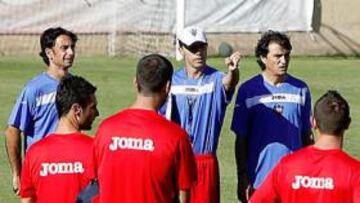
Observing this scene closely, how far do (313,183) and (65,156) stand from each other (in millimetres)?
1738

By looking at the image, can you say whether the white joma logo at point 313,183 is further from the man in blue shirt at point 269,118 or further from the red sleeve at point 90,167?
the man in blue shirt at point 269,118

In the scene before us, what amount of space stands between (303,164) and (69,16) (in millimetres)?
23758

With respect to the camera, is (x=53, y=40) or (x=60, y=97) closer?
(x=60, y=97)

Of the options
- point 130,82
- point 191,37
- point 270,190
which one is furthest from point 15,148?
point 130,82

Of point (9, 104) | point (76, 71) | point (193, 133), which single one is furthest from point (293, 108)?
point (76, 71)

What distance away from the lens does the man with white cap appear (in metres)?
9.91

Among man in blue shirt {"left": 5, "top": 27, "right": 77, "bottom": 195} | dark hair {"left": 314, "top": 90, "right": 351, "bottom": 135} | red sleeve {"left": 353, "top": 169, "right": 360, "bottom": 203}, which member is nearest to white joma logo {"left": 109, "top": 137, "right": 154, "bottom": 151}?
dark hair {"left": 314, "top": 90, "right": 351, "bottom": 135}

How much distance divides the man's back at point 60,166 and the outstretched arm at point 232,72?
228 cm

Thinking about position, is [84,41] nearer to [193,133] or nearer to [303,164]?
[193,133]

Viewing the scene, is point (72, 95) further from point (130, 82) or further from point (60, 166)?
point (130, 82)

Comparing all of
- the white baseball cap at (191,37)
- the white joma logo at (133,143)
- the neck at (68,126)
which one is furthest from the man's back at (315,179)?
the white baseball cap at (191,37)

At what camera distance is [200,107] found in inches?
392

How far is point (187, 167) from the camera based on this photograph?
726 centimetres

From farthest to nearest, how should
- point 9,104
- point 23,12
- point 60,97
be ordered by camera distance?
point 23,12 → point 9,104 → point 60,97
